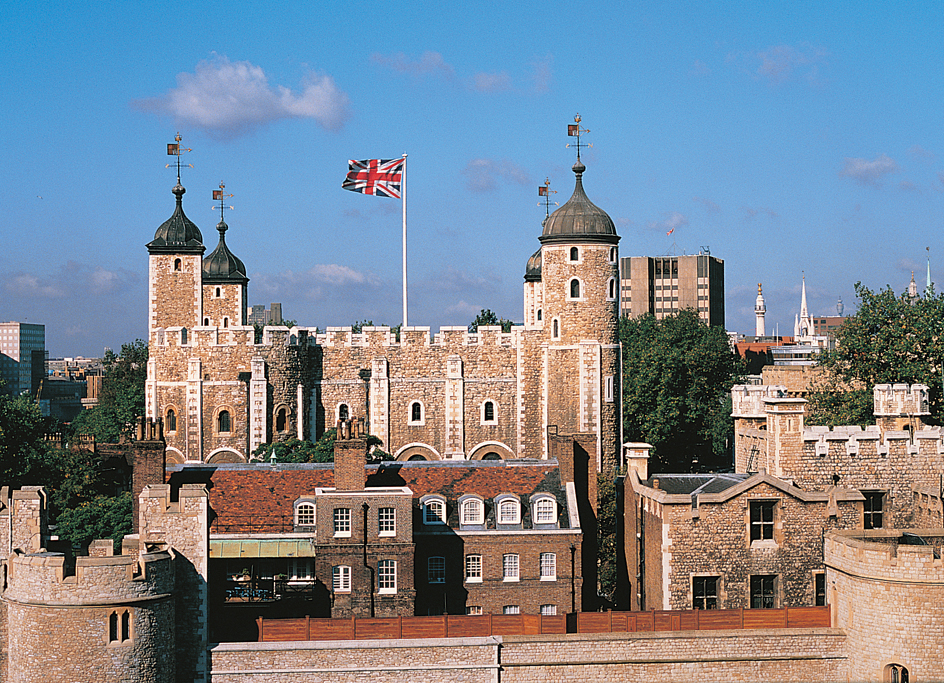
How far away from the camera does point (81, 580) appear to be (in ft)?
99.5

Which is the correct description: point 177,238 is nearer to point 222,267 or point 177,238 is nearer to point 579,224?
point 222,267

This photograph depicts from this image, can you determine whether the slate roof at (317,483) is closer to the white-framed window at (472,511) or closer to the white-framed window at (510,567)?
the white-framed window at (472,511)

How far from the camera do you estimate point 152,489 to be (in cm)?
3297

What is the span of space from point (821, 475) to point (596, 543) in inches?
316

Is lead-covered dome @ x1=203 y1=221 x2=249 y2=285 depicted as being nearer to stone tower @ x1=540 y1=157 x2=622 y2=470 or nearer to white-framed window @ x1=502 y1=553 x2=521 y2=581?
stone tower @ x1=540 y1=157 x2=622 y2=470

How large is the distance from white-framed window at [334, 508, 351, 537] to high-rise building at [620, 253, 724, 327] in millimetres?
134348

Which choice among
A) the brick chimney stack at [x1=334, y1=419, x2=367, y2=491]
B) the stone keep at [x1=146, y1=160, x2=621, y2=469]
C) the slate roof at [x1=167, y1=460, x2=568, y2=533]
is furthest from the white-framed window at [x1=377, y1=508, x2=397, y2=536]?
the stone keep at [x1=146, y1=160, x2=621, y2=469]

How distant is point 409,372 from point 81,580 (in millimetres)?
35656

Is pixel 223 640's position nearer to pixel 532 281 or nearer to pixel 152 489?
pixel 152 489

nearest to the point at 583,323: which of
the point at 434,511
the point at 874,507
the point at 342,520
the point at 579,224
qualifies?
the point at 579,224

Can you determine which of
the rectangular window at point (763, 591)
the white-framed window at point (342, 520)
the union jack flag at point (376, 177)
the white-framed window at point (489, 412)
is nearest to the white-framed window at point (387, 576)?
the white-framed window at point (342, 520)

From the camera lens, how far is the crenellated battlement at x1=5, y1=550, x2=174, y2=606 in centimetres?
3034

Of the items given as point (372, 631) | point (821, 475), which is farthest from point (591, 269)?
point (372, 631)

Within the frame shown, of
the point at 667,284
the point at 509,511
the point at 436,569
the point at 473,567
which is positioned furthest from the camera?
the point at 667,284
